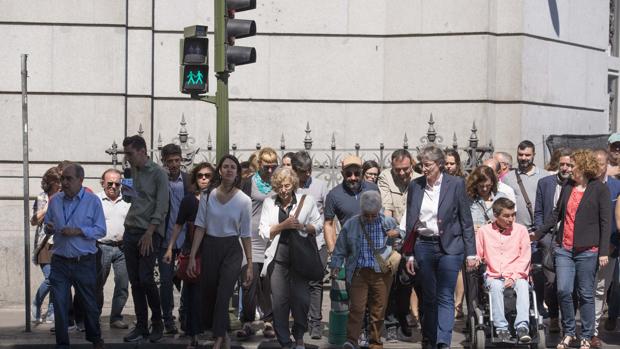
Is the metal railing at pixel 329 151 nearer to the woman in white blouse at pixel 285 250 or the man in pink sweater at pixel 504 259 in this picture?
the man in pink sweater at pixel 504 259

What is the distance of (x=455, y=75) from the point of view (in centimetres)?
1755

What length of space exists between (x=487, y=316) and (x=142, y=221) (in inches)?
137

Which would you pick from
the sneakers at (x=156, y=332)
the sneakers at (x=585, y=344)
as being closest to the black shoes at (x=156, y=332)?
the sneakers at (x=156, y=332)

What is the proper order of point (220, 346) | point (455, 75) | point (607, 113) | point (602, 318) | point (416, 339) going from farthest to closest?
1. point (607, 113)
2. point (455, 75)
3. point (602, 318)
4. point (416, 339)
5. point (220, 346)

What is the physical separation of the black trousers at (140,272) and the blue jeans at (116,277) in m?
0.86

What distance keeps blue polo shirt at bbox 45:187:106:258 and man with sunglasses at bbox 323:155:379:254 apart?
2.47 metres

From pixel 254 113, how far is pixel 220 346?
6035mm

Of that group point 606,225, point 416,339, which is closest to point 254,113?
point 416,339

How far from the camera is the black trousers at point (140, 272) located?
517 inches

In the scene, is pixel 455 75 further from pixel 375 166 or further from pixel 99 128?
pixel 99 128

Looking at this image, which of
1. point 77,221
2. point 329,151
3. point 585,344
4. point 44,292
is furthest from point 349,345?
point 329,151

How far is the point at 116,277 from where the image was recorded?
46.5ft

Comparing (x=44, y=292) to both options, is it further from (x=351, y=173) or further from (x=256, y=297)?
(x=351, y=173)

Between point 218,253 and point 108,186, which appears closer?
point 218,253
